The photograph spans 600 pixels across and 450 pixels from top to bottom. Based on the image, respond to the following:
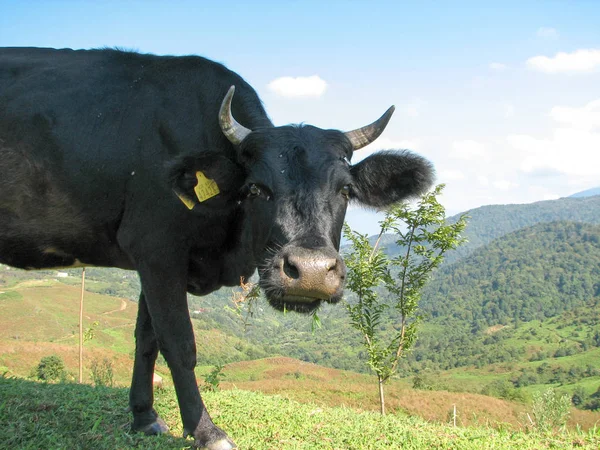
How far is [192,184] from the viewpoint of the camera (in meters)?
5.18

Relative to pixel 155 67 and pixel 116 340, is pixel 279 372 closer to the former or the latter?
pixel 116 340

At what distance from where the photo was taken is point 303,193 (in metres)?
4.69

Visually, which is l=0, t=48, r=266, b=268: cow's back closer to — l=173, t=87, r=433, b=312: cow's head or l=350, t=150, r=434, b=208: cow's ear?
l=173, t=87, r=433, b=312: cow's head

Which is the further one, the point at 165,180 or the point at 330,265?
the point at 165,180

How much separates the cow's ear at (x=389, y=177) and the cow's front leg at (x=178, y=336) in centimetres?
213

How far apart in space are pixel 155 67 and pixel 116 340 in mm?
126142

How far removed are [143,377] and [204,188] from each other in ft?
8.59

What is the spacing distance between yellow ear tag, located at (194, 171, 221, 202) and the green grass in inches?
102

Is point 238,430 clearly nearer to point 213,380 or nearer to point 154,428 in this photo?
point 154,428

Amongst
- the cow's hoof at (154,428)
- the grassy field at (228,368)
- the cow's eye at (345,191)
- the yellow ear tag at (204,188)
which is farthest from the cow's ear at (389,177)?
the grassy field at (228,368)

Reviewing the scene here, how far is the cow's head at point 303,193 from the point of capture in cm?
412

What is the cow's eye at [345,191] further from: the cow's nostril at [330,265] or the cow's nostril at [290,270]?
the cow's nostril at [290,270]

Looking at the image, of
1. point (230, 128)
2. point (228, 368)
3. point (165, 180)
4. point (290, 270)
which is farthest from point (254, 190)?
point (228, 368)

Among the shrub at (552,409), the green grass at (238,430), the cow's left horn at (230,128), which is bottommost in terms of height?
the shrub at (552,409)
